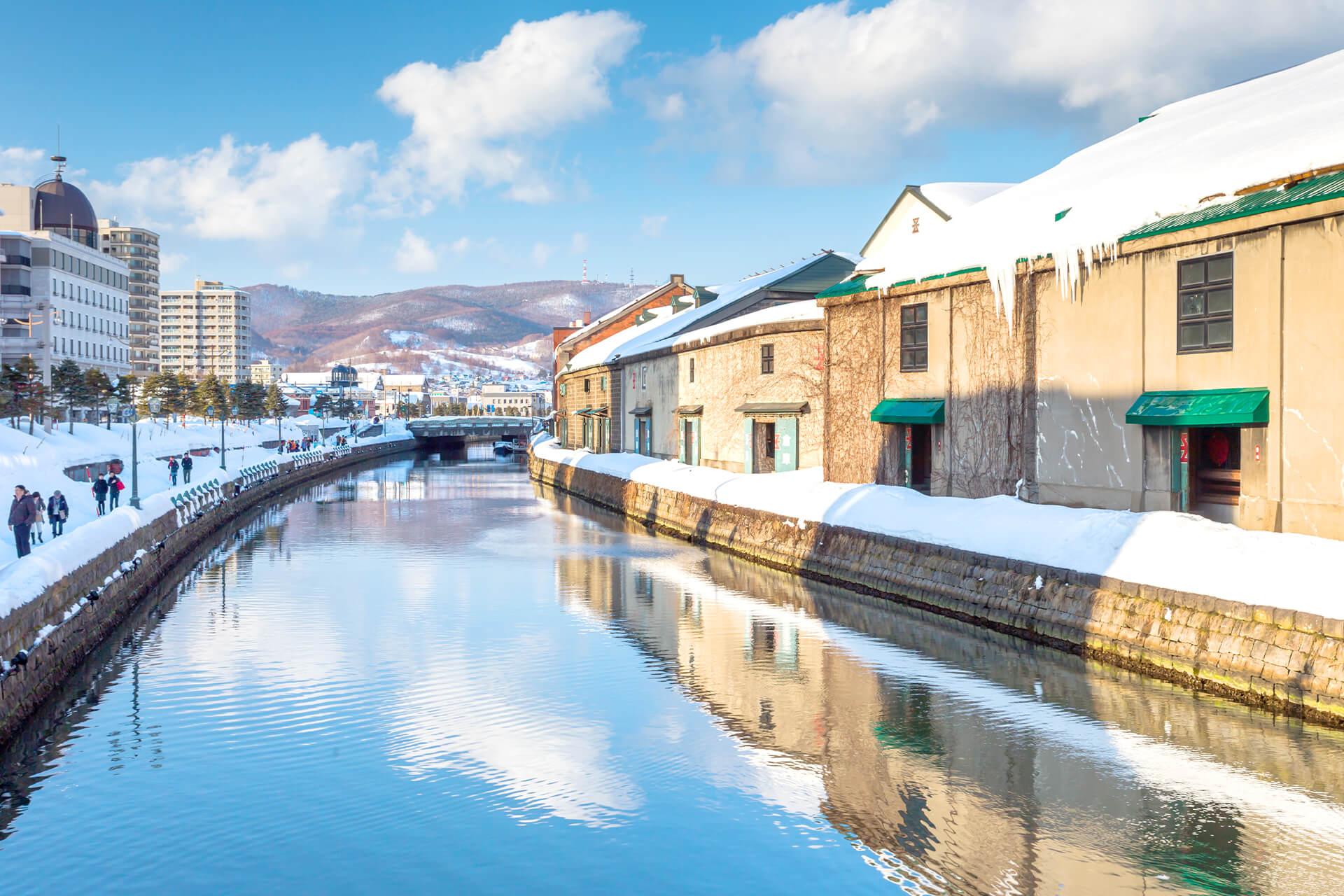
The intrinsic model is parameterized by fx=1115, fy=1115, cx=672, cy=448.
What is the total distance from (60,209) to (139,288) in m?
80.1

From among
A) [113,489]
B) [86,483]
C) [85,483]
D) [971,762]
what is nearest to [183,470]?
[86,483]

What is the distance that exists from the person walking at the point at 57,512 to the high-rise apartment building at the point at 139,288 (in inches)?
6503

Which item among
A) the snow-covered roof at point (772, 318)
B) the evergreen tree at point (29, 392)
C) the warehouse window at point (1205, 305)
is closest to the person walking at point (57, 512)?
the snow-covered roof at point (772, 318)

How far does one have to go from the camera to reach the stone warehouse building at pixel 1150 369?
20.4 m

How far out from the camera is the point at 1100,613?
21594 mm

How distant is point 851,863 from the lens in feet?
42.1

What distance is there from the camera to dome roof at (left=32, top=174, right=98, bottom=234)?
118 meters

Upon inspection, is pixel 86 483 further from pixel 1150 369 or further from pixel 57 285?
pixel 57 285

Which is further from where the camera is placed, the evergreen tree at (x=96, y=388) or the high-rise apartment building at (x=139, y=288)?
the high-rise apartment building at (x=139, y=288)

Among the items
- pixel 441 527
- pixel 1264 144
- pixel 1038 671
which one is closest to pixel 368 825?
pixel 1038 671

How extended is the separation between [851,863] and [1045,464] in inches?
681

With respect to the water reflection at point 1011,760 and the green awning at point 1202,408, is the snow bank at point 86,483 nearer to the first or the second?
the water reflection at point 1011,760

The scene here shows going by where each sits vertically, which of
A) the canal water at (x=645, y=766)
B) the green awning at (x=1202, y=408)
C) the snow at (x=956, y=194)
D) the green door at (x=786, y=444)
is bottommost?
the canal water at (x=645, y=766)

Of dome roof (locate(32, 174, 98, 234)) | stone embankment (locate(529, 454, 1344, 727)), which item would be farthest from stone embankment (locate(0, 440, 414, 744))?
dome roof (locate(32, 174, 98, 234))
